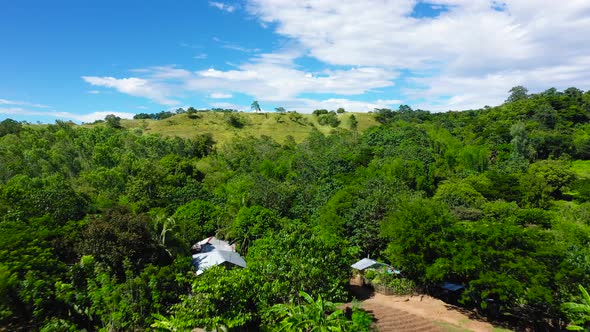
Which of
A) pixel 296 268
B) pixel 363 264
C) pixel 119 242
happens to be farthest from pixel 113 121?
pixel 296 268

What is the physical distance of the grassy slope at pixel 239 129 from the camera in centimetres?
7912

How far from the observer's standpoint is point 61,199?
2380 cm

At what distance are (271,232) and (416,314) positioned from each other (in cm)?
928

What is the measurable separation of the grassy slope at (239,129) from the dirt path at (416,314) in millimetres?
56045

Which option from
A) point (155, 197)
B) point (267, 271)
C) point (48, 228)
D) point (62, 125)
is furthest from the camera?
point (62, 125)

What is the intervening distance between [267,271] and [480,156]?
46.0m

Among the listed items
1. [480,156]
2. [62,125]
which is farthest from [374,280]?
[62,125]

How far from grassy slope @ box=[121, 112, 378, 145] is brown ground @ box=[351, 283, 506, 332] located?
184 feet

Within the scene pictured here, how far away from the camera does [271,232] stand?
21391 mm

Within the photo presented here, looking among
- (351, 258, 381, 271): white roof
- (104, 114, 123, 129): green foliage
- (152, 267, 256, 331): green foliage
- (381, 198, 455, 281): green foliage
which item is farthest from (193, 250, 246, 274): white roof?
(104, 114, 123, 129): green foliage

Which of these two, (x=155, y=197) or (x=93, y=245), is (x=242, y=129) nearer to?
(x=155, y=197)

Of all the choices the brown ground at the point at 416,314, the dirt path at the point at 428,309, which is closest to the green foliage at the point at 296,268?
the brown ground at the point at 416,314

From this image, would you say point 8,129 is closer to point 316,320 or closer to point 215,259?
point 215,259

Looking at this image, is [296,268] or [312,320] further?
[296,268]
